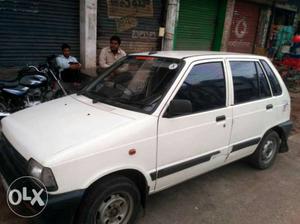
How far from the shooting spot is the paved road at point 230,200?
9.87 feet

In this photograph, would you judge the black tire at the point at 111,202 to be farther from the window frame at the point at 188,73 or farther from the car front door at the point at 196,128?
the window frame at the point at 188,73

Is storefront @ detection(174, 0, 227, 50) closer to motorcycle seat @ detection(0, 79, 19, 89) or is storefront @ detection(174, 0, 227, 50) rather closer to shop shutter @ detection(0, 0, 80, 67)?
shop shutter @ detection(0, 0, 80, 67)

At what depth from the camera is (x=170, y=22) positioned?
8.91m

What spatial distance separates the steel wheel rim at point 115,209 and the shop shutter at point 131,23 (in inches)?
231

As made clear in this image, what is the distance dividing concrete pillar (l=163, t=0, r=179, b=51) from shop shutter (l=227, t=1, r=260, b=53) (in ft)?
12.1

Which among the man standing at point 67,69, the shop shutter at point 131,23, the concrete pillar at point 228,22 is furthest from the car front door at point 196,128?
the concrete pillar at point 228,22

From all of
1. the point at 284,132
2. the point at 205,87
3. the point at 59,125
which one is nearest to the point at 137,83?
the point at 205,87

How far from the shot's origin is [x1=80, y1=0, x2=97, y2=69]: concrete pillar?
23.1 ft

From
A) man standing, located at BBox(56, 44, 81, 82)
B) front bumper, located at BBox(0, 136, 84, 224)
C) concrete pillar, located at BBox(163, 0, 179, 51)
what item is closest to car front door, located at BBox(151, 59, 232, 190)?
front bumper, located at BBox(0, 136, 84, 224)

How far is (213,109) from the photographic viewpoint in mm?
3158

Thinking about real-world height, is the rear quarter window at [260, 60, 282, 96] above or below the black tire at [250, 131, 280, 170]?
above

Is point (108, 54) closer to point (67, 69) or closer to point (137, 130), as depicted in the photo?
point (67, 69)

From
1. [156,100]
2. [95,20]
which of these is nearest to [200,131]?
[156,100]

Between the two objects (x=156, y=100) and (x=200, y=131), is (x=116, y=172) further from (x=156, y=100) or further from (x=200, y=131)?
(x=200, y=131)
